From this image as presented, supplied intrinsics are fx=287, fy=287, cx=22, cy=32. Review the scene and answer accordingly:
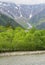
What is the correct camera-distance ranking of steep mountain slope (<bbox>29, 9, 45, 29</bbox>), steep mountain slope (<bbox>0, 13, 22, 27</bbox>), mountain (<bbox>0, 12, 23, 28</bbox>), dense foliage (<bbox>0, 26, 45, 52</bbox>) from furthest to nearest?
steep mountain slope (<bbox>29, 9, 45, 29</bbox>) → steep mountain slope (<bbox>0, 13, 22, 27</bbox>) → mountain (<bbox>0, 12, 23, 28</bbox>) → dense foliage (<bbox>0, 26, 45, 52</bbox>)

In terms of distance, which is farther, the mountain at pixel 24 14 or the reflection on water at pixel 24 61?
the mountain at pixel 24 14

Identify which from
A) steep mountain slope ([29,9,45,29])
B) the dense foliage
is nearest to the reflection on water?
the dense foliage

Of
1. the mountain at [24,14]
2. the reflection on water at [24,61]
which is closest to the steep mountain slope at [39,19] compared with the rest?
the mountain at [24,14]

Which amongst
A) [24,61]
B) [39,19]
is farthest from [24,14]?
[24,61]

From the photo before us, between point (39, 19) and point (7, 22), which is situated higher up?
point (7, 22)

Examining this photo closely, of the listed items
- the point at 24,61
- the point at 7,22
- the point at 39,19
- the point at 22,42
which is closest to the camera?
the point at 24,61

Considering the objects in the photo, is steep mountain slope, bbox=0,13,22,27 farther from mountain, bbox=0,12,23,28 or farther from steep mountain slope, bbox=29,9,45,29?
steep mountain slope, bbox=29,9,45,29

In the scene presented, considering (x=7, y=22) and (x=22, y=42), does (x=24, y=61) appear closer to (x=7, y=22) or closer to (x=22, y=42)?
(x=22, y=42)

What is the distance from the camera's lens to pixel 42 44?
41938 millimetres

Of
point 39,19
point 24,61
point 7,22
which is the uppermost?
point 24,61

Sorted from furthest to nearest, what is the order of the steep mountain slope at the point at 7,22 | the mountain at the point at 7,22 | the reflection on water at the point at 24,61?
the steep mountain slope at the point at 7,22, the mountain at the point at 7,22, the reflection on water at the point at 24,61

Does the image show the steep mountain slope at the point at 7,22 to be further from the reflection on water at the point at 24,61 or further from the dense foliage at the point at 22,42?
the reflection on water at the point at 24,61

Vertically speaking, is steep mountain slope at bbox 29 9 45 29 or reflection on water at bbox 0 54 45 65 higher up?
reflection on water at bbox 0 54 45 65

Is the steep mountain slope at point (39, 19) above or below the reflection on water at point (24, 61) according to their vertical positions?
below
